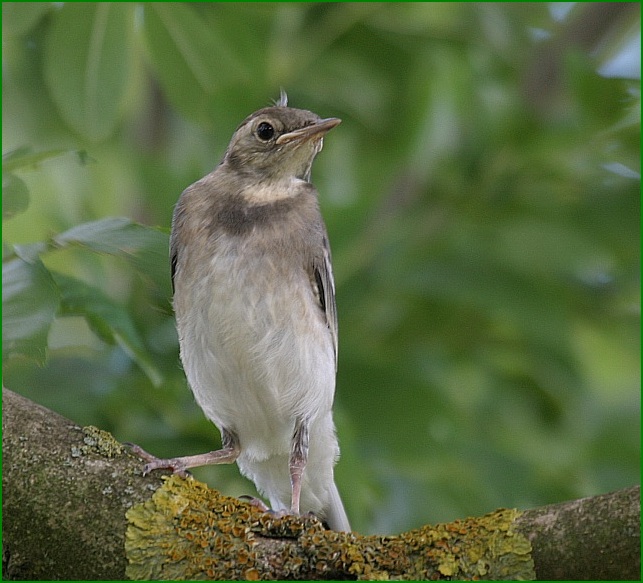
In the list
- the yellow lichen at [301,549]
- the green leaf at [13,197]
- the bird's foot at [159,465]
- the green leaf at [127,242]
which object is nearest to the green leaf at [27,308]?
the green leaf at [127,242]

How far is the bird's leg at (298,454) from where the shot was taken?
4340 millimetres

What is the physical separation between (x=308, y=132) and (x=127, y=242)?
56.1 inches

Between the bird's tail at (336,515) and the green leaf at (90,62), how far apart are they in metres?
2.34

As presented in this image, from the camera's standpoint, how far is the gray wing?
14.4 ft

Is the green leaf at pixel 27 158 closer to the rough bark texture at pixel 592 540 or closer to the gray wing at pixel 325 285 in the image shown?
the gray wing at pixel 325 285

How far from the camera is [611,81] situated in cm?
555

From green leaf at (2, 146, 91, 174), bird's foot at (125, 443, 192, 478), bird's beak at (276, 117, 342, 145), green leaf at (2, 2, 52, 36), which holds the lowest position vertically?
bird's foot at (125, 443, 192, 478)

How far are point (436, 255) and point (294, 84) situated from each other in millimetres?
1669

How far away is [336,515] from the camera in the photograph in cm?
472

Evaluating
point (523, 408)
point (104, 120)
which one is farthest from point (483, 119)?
point (104, 120)

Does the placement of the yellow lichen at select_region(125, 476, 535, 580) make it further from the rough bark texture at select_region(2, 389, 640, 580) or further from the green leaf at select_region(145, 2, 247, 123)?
the green leaf at select_region(145, 2, 247, 123)

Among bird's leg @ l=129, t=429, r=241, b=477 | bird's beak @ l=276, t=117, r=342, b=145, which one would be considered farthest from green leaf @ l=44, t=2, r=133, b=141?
bird's leg @ l=129, t=429, r=241, b=477

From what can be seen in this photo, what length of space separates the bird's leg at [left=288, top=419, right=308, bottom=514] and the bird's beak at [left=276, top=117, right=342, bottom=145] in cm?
140

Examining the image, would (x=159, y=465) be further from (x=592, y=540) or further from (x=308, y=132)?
(x=308, y=132)
